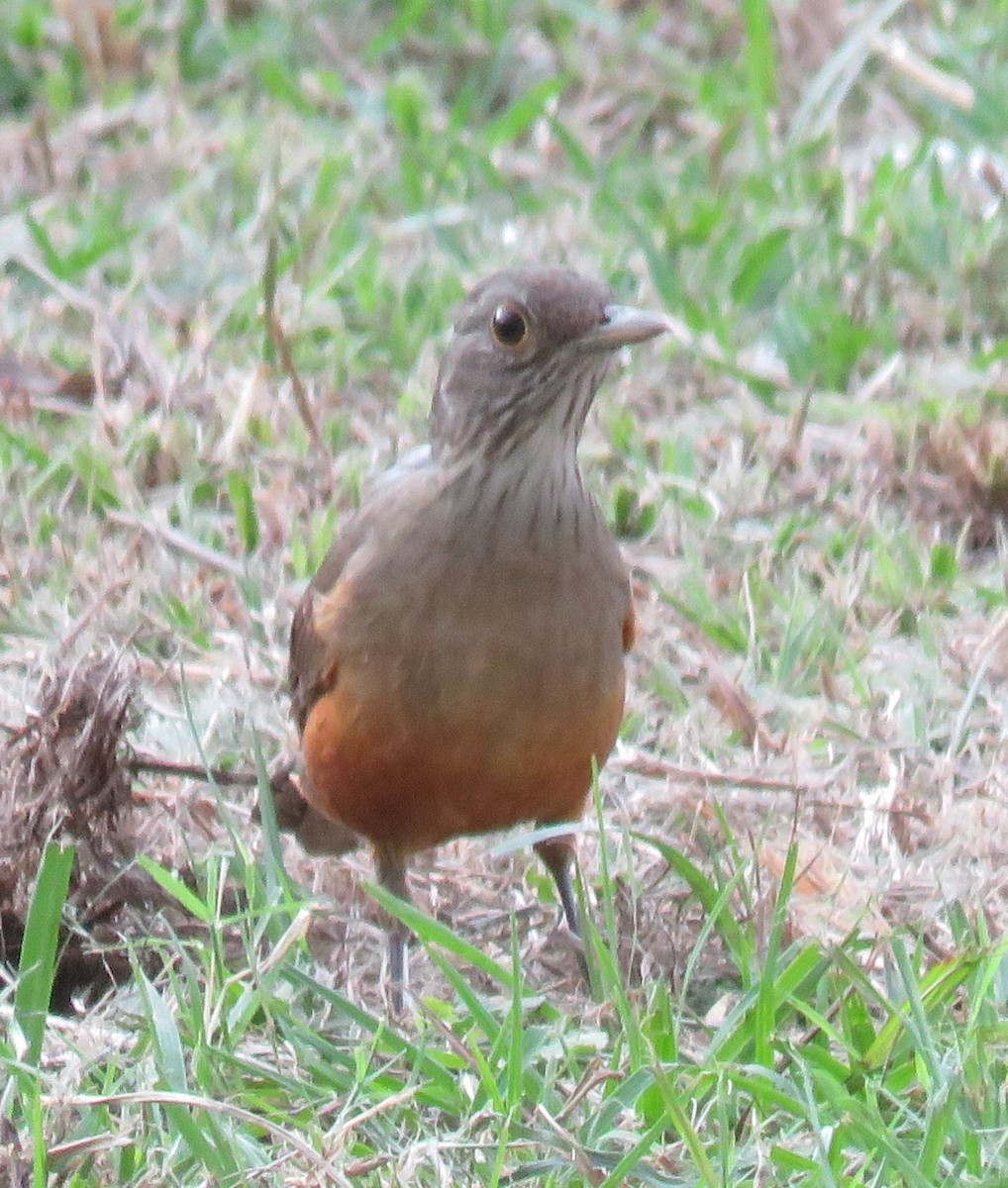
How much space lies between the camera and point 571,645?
4.57 m

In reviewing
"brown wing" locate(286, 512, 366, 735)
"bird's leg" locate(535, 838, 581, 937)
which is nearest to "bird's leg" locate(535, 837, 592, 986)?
"bird's leg" locate(535, 838, 581, 937)

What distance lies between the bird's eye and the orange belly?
2.28 ft

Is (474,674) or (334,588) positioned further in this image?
(334,588)

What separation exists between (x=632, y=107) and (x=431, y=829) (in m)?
5.02

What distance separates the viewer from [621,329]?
444 cm

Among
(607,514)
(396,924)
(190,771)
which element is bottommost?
(607,514)

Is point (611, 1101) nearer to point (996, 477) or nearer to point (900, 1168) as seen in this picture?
point (900, 1168)

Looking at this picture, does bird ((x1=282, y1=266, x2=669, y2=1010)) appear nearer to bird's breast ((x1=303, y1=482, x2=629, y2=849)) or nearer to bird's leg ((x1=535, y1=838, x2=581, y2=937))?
bird's breast ((x1=303, y1=482, x2=629, y2=849))

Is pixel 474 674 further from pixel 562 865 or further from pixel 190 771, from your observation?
pixel 190 771

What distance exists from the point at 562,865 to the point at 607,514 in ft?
6.20

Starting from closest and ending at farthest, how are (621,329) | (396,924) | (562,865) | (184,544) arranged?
(621,329)
(396,924)
(562,865)
(184,544)

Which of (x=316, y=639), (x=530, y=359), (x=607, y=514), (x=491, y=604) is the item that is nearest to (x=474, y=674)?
(x=491, y=604)

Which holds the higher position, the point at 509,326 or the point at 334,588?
the point at 509,326

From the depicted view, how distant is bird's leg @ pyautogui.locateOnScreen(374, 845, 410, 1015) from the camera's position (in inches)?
178
